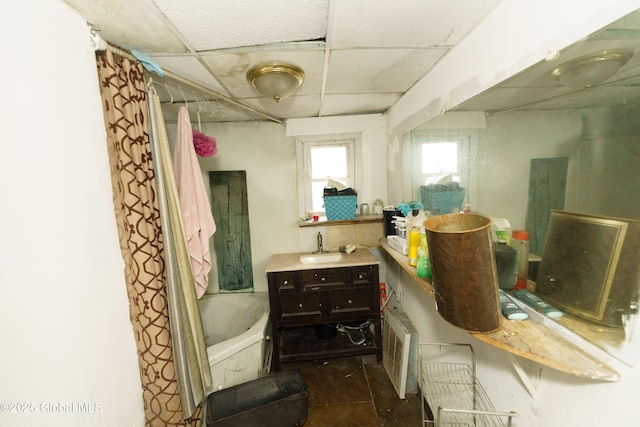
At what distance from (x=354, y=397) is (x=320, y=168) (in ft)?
6.13

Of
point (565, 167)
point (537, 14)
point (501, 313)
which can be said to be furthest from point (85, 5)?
point (501, 313)

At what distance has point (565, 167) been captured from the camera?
66 centimetres

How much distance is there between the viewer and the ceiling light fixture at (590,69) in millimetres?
523

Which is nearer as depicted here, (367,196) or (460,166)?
(460,166)

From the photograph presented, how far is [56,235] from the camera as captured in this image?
66 centimetres

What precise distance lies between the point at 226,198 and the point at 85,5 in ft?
5.25

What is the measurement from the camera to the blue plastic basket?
7.07 ft

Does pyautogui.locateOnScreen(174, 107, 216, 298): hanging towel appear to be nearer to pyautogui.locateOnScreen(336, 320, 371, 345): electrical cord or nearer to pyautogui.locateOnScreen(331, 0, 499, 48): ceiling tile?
pyautogui.locateOnScreen(331, 0, 499, 48): ceiling tile

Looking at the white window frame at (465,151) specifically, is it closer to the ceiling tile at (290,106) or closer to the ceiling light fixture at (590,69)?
the ceiling light fixture at (590,69)

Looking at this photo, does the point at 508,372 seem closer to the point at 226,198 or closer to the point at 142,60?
the point at 142,60

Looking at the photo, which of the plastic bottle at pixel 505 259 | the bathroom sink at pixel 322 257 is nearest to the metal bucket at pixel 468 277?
the plastic bottle at pixel 505 259

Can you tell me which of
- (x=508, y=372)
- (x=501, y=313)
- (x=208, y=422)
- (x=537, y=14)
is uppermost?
(x=537, y=14)

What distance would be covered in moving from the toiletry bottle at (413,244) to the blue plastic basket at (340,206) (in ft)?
3.17

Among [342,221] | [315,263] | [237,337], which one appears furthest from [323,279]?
[237,337]
